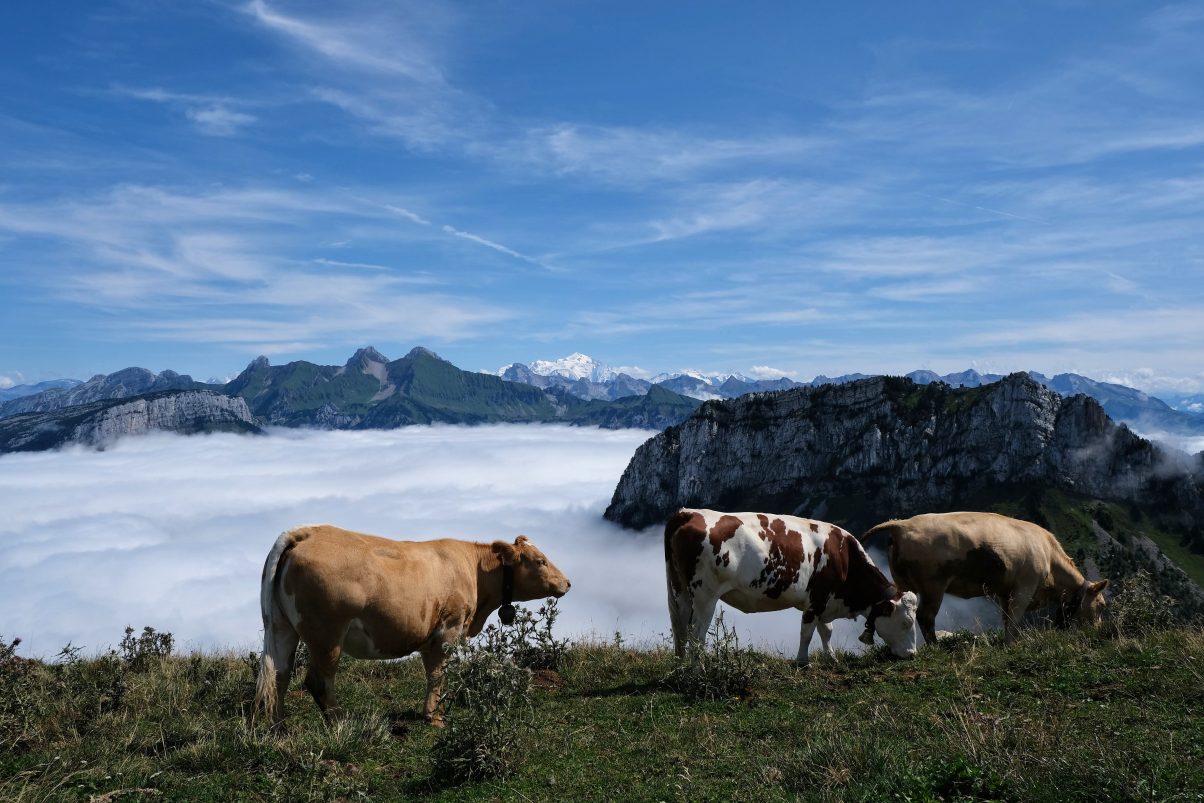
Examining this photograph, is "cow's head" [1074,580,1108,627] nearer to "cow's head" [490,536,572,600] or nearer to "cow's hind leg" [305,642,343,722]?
"cow's head" [490,536,572,600]

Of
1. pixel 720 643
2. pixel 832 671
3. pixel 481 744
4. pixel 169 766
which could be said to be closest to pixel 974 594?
pixel 832 671

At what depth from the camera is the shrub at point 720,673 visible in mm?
Result: 11516

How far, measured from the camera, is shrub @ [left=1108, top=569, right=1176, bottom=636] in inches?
521

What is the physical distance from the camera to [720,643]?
38.5 ft

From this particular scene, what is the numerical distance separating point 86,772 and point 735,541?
1002cm

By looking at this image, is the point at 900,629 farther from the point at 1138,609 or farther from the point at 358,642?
the point at 358,642

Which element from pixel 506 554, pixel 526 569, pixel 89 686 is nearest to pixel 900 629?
pixel 526 569

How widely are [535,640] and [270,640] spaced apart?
5320mm

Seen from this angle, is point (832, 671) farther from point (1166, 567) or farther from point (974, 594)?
point (1166, 567)

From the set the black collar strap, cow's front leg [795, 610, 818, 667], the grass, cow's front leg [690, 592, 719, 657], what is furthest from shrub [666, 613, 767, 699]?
the black collar strap

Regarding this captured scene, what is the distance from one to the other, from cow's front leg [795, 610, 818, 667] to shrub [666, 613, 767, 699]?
1902mm

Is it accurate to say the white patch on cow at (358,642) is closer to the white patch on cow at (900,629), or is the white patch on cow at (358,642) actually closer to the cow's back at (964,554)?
the white patch on cow at (900,629)

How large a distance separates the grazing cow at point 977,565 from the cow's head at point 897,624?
166 centimetres

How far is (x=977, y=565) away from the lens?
613 inches
